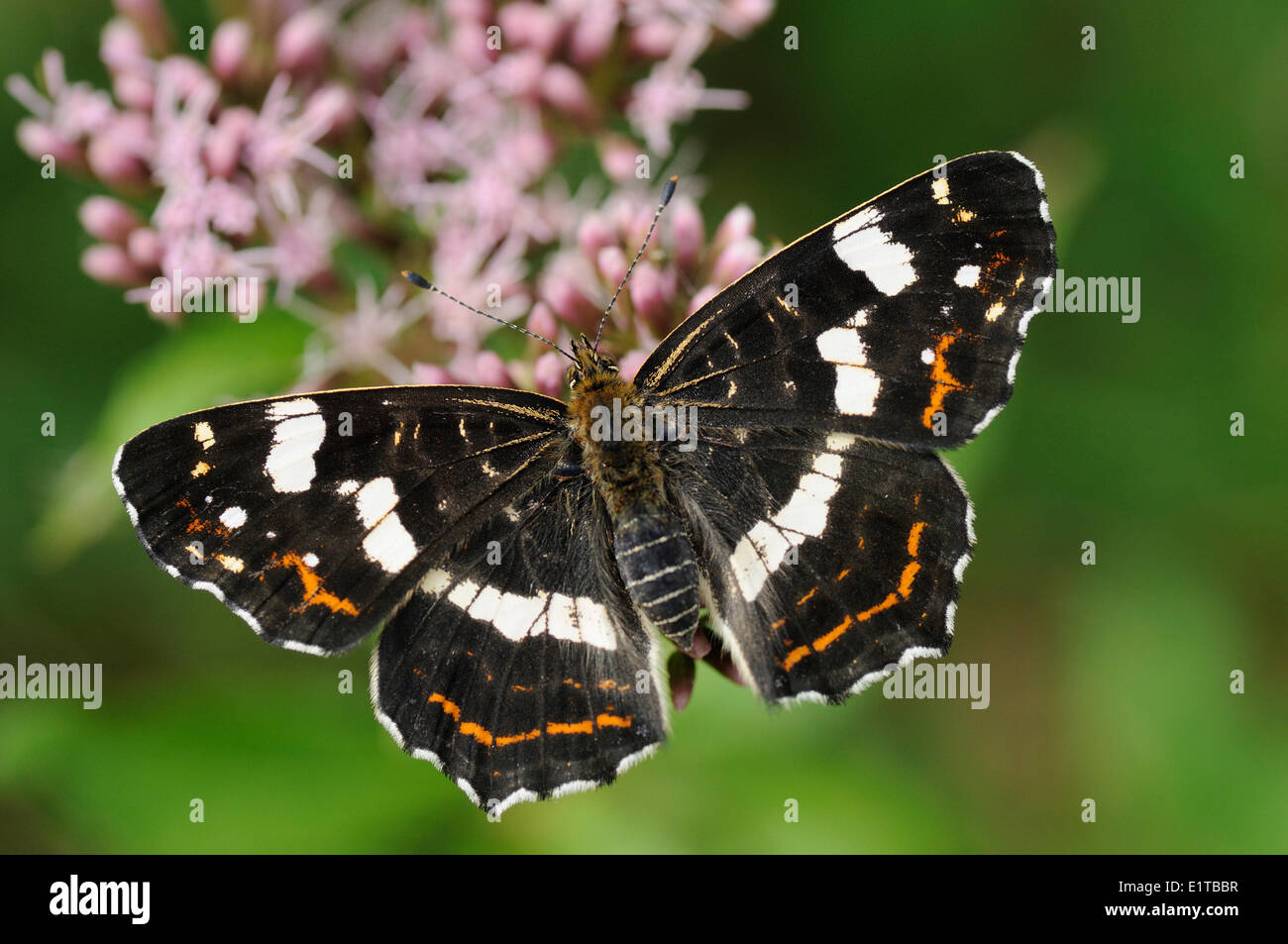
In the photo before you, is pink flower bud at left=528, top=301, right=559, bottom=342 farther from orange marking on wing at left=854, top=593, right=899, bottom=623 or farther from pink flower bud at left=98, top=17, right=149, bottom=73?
pink flower bud at left=98, top=17, right=149, bottom=73

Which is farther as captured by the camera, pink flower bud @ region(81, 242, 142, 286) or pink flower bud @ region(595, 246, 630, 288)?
pink flower bud @ region(81, 242, 142, 286)

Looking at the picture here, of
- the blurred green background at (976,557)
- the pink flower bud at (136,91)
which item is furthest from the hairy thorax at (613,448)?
the pink flower bud at (136,91)

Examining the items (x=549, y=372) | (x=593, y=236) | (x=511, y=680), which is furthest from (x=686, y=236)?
(x=511, y=680)

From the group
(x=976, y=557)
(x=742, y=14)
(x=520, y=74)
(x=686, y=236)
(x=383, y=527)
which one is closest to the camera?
(x=383, y=527)

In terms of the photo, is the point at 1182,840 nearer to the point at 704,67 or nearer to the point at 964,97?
the point at 964,97

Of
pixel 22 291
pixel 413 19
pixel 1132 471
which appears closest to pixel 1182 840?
pixel 1132 471

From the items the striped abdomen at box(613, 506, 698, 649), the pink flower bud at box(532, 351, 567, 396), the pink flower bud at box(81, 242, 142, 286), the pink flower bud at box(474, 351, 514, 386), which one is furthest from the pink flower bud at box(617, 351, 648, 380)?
the pink flower bud at box(81, 242, 142, 286)

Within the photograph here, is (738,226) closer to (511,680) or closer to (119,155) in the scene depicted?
(511,680)
